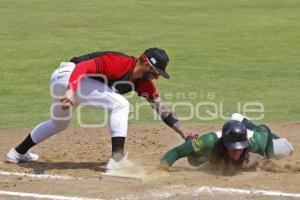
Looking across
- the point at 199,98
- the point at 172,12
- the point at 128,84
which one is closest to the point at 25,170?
the point at 128,84

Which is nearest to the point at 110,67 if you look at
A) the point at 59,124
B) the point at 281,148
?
the point at 59,124

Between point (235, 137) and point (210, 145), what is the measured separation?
0.37m

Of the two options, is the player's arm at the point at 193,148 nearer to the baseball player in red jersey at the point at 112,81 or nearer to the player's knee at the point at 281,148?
the baseball player in red jersey at the point at 112,81

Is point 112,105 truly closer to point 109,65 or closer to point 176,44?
point 109,65

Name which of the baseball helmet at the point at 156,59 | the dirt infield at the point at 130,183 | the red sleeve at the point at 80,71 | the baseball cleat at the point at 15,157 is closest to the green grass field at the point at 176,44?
the dirt infield at the point at 130,183

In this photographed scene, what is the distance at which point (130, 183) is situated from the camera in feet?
23.6

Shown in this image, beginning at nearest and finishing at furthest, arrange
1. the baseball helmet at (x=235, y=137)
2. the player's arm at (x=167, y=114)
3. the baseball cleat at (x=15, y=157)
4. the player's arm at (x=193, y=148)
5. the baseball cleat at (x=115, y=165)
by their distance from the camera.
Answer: the baseball helmet at (x=235, y=137) → the player's arm at (x=193, y=148) → the baseball cleat at (x=115, y=165) → the player's arm at (x=167, y=114) → the baseball cleat at (x=15, y=157)

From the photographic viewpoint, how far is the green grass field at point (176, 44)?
1359 cm

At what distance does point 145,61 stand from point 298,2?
989 inches

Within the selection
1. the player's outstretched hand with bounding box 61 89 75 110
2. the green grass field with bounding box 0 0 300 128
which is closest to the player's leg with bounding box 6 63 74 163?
the player's outstretched hand with bounding box 61 89 75 110

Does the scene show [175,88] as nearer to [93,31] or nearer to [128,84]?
[128,84]

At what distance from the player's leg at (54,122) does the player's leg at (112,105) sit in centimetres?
23

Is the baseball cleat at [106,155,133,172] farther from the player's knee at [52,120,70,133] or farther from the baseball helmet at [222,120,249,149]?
the baseball helmet at [222,120,249,149]

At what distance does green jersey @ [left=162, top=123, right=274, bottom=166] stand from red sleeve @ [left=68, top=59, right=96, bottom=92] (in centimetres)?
116
